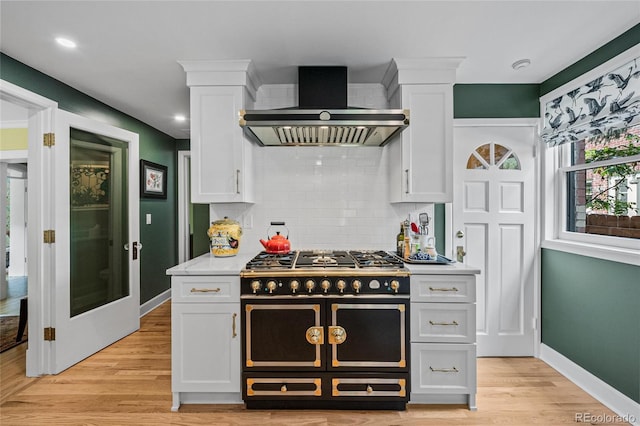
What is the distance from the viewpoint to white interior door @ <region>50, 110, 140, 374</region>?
2.73 metres

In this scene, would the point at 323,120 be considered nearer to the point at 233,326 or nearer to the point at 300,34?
the point at 300,34

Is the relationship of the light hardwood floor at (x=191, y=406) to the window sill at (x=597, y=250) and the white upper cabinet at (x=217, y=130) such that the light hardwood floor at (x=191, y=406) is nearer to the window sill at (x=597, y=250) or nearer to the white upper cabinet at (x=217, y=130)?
the window sill at (x=597, y=250)

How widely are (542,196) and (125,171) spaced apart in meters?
3.91

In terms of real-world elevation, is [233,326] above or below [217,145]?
below

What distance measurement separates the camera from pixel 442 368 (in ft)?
7.09

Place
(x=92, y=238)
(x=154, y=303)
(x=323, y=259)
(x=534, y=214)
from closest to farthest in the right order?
(x=323, y=259)
(x=534, y=214)
(x=92, y=238)
(x=154, y=303)

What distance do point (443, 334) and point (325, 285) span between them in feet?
2.68


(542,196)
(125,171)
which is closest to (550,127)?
(542,196)

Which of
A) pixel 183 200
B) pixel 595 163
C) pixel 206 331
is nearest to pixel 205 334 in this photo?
pixel 206 331

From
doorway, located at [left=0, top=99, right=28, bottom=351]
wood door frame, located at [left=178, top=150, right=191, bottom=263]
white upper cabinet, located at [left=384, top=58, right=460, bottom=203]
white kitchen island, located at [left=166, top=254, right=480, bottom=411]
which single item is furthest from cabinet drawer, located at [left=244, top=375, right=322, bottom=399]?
wood door frame, located at [left=178, top=150, right=191, bottom=263]

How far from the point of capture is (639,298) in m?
2.05

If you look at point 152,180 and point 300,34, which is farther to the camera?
point 152,180

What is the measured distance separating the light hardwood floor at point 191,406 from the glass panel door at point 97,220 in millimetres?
617

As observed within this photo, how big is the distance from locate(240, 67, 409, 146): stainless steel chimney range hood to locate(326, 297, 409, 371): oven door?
1.20 m
